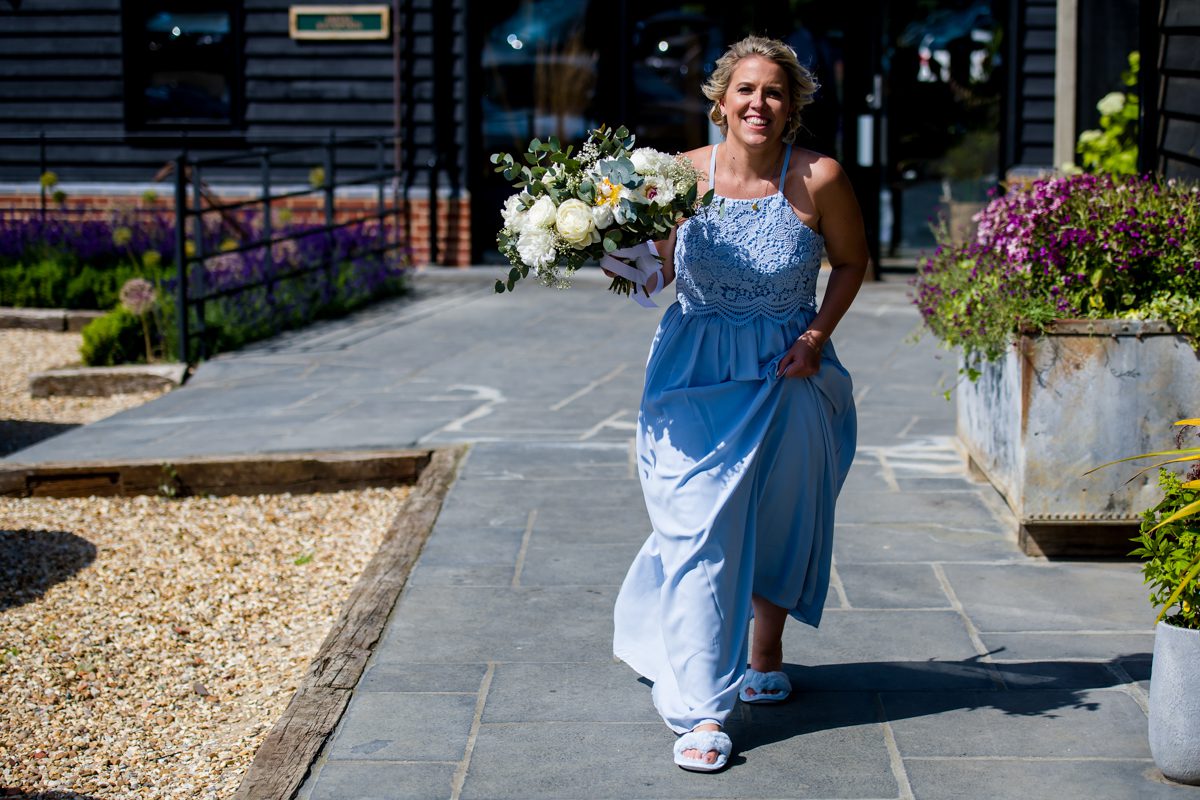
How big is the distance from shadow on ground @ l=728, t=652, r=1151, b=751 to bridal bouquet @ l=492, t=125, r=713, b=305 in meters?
1.17

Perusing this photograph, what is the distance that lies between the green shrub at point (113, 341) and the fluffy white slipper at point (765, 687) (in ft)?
21.5

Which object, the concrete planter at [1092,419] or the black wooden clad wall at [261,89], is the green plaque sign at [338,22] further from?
the concrete planter at [1092,419]

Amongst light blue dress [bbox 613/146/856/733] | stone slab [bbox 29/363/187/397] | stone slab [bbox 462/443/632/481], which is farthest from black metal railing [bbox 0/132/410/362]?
light blue dress [bbox 613/146/856/733]

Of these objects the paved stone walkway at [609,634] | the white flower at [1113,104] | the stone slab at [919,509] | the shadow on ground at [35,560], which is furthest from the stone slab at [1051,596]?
the white flower at [1113,104]

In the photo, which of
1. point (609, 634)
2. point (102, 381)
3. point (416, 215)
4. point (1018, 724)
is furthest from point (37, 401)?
point (1018, 724)

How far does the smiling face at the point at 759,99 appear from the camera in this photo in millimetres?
3660

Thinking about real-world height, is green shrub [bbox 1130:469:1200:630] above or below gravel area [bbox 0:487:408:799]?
above

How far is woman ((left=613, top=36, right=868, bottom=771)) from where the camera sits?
3.65 meters

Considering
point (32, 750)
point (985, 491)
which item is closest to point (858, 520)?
point (985, 491)

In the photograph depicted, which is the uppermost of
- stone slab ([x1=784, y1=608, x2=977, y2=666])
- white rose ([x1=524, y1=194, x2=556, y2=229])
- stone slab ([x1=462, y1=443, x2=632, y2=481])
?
white rose ([x1=524, y1=194, x2=556, y2=229])

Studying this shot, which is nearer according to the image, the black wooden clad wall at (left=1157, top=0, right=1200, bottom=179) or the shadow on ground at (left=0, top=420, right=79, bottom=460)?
the black wooden clad wall at (left=1157, top=0, right=1200, bottom=179)

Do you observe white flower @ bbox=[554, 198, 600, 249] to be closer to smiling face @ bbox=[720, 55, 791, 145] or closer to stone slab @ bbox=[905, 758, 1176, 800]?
smiling face @ bbox=[720, 55, 791, 145]

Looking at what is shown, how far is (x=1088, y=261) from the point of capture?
200 inches

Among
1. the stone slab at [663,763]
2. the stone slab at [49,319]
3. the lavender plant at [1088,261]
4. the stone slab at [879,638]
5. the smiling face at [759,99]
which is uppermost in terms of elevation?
the smiling face at [759,99]
